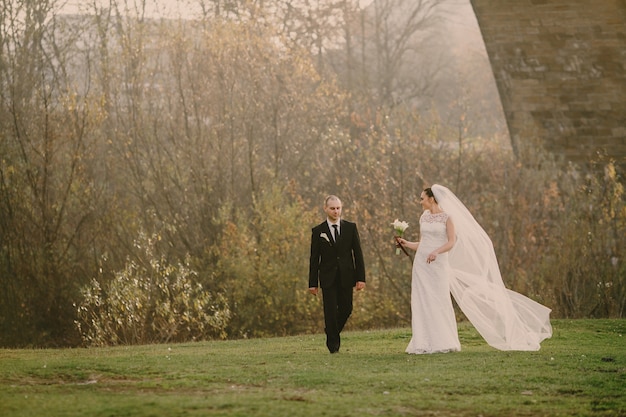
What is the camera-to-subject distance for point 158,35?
64.5 ft

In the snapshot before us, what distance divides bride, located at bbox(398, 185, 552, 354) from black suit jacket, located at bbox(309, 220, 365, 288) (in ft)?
1.45

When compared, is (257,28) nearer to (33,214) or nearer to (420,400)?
(33,214)

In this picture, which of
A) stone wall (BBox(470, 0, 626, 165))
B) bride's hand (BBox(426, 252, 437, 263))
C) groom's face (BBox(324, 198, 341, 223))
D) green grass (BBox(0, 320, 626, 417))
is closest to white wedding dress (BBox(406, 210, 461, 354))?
bride's hand (BBox(426, 252, 437, 263))

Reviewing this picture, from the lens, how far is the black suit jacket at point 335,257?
1013 centimetres

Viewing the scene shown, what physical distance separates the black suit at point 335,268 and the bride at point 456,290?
18.0 inches

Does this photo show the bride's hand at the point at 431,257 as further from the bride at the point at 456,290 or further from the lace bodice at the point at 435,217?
the lace bodice at the point at 435,217

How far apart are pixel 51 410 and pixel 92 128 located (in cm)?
1143

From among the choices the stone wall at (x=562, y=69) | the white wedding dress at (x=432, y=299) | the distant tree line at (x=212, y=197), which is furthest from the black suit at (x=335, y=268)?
the stone wall at (x=562, y=69)

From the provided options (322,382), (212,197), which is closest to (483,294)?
(322,382)

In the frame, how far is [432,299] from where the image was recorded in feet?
33.5

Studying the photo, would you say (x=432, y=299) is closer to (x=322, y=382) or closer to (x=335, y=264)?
(x=335, y=264)

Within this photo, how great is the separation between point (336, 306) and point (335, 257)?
16.9 inches

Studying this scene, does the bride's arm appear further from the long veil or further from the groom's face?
the groom's face

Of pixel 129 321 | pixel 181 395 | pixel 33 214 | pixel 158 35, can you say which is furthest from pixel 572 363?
pixel 158 35
